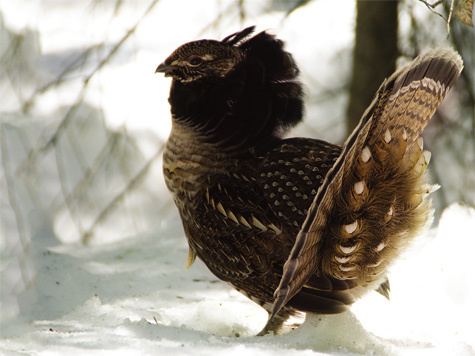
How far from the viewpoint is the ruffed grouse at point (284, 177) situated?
6.23 feet

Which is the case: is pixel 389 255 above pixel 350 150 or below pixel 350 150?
below

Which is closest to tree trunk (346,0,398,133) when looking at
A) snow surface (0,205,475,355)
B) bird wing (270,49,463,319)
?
snow surface (0,205,475,355)

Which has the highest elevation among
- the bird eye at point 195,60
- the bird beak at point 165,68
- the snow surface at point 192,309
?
the bird eye at point 195,60

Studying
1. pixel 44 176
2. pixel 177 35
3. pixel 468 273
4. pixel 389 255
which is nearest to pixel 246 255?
pixel 389 255

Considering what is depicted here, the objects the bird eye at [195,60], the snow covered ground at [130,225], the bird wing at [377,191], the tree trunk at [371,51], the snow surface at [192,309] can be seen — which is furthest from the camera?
the tree trunk at [371,51]

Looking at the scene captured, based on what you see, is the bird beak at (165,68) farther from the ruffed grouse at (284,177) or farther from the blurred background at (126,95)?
the blurred background at (126,95)

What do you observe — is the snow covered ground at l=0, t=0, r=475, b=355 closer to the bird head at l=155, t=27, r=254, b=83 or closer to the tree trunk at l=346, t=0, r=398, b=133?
the tree trunk at l=346, t=0, r=398, b=133

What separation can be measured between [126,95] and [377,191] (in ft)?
8.35

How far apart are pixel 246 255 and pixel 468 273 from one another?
1.49 meters

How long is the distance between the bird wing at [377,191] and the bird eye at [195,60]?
932mm

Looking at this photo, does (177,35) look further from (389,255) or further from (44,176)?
(389,255)

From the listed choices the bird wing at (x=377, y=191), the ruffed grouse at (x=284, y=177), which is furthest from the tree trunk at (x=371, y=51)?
the bird wing at (x=377, y=191)

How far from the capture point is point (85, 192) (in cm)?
342

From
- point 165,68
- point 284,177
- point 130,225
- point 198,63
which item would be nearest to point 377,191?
point 284,177
